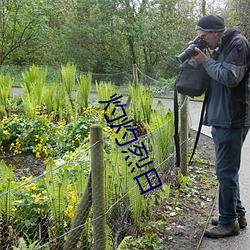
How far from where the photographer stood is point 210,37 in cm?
298

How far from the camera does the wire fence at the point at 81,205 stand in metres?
2.47

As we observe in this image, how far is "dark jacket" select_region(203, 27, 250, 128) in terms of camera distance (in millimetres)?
2775

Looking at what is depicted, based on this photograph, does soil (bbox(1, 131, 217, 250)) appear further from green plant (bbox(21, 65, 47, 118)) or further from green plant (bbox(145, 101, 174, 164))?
green plant (bbox(21, 65, 47, 118))

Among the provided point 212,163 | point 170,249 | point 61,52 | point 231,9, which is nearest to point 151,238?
point 170,249

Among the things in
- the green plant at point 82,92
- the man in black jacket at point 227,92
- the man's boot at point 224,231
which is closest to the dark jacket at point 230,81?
the man in black jacket at point 227,92

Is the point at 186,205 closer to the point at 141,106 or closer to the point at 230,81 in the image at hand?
the point at 230,81

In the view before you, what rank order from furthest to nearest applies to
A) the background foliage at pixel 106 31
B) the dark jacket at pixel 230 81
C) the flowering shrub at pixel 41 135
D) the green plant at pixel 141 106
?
the background foliage at pixel 106 31
the green plant at pixel 141 106
the flowering shrub at pixel 41 135
the dark jacket at pixel 230 81

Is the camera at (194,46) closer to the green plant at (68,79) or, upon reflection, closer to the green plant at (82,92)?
the green plant at (82,92)

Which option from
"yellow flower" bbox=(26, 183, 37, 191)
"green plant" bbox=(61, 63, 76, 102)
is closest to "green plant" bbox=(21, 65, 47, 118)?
"green plant" bbox=(61, 63, 76, 102)

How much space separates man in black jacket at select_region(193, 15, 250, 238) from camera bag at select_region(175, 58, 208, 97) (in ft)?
0.20

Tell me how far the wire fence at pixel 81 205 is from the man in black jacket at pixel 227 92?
27.6 inches

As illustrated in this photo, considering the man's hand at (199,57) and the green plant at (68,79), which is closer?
the man's hand at (199,57)

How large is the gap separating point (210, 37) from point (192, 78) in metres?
0.35

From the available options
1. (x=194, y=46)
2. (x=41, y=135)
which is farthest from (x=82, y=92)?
(x=194, y=46)
